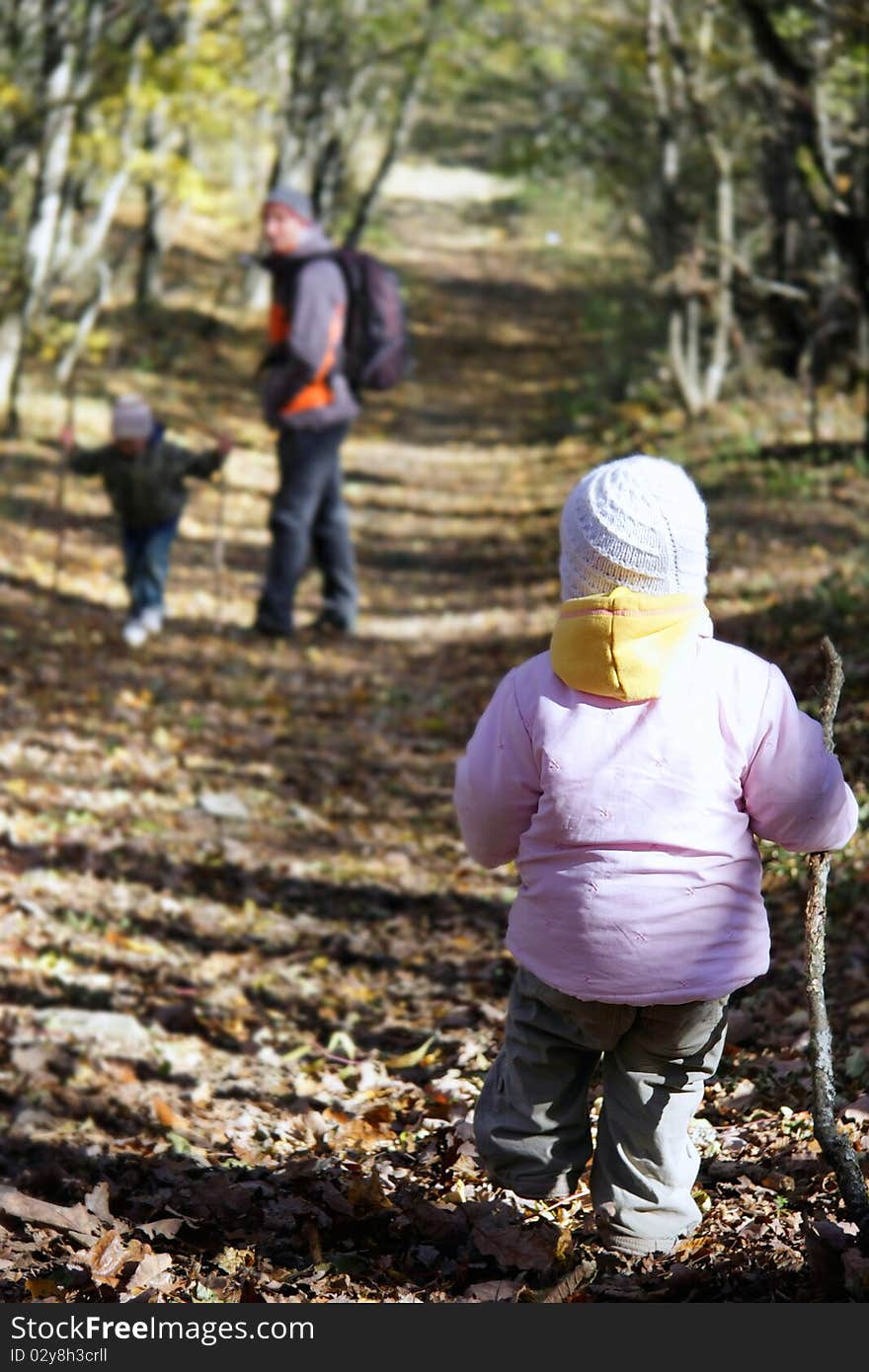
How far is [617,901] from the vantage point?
9.98ft

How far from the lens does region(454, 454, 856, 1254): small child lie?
3.01 meters

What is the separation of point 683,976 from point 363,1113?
1752 millimetres

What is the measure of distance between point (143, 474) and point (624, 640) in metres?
7.47

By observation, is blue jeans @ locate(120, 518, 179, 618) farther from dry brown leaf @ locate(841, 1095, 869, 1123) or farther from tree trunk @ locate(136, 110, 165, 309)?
tree trunk @ locate(136, 110, 165, 309)

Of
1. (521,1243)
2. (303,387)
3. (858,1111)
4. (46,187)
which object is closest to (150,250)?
(46,187)

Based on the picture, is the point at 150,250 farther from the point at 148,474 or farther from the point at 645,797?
the point at 645,797

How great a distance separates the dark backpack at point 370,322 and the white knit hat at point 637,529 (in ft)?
23.0

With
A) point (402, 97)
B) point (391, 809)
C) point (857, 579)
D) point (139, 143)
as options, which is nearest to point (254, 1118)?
point (391, 809)

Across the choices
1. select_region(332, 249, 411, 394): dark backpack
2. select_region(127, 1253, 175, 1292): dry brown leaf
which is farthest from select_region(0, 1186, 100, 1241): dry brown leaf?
select_region(332, 249, 411, 394): dark backpack

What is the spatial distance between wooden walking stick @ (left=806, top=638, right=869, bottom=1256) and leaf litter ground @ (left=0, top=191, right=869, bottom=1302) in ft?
0.35

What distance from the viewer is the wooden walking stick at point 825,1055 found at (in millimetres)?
2967

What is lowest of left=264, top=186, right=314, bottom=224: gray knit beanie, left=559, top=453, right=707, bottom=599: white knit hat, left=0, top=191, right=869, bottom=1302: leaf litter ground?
left=0, top=191, right=869, bottom=1302: leaf litter ground

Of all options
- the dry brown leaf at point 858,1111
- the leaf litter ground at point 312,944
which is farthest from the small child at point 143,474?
the dry brown leaf at point 858,1111
